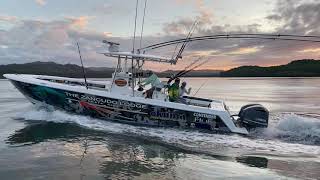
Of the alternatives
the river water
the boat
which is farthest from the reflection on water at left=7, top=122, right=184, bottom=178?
the boat

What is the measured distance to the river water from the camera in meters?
9.68

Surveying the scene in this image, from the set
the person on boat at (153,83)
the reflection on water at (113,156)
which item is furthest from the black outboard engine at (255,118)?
the reflection on water at (113,156)

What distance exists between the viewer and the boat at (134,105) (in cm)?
1549

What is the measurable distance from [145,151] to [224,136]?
3.87 metres

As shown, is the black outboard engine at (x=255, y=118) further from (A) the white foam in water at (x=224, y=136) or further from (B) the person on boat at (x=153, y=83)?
(B) the person on boat at (x=153, y=83)

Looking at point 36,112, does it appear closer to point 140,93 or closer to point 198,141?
point 140,93

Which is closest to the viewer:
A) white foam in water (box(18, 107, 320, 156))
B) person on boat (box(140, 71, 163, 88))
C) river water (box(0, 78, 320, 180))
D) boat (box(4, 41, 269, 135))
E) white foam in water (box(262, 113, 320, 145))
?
river water (box(0, 78, 320, 180))

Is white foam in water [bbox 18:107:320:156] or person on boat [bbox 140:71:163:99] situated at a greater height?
person on boat [bbox 140:71:163:99]

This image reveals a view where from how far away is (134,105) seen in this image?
1584 cm

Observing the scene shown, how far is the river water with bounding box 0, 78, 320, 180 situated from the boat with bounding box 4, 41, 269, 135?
432mm

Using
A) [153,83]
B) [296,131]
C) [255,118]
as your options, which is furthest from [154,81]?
[296,131]

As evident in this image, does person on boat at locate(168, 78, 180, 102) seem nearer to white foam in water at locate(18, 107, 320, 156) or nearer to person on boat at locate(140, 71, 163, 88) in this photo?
person on boat at locate(140, 71, 163, 88)

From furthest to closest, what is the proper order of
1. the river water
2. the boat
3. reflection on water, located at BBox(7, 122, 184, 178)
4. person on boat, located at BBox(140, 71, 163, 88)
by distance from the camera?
person on boat, located at BBox(140, 71, 163, 88) → the boat → reflection on water, located at BBox(7, 122, 184, 178) → the river water

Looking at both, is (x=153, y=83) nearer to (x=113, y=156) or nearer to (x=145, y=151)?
(x=145, y=151)
